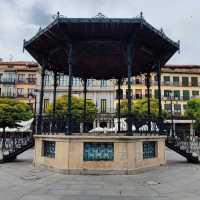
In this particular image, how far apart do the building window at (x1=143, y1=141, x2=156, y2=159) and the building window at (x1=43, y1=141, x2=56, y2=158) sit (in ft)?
15.3

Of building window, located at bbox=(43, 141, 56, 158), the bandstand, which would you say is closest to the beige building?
the bandstand

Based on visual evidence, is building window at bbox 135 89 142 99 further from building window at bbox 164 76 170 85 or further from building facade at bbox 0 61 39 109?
building facade at bbox 0 61 39 109

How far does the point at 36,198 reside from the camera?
792 cm

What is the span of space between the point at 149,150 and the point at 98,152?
10.1ft

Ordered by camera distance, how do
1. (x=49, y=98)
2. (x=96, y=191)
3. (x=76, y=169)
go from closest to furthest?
(x=96, y=191) < (x=76, y=169) < (x=49, y=98)

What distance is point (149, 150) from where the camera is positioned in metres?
14.3

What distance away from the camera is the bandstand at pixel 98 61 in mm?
12562

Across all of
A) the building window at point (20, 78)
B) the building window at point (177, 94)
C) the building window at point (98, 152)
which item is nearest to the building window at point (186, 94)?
the building window at point (177, 94)

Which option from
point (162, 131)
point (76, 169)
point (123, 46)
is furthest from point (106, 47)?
point (76, 169)

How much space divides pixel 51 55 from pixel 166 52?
6967 mm

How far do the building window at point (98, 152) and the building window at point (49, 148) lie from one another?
195cm

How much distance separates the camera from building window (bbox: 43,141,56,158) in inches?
542

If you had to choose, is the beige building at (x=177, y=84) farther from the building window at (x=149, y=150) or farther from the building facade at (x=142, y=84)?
the building window at (x=149, y=150)

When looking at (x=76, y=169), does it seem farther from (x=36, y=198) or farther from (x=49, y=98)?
(x=49, y=98)
